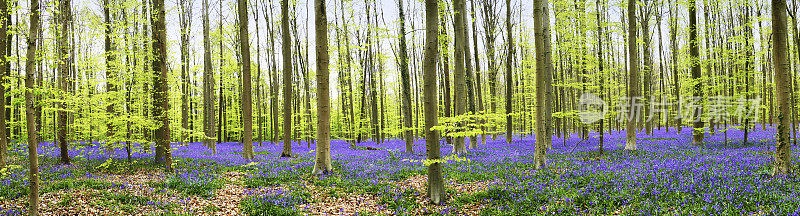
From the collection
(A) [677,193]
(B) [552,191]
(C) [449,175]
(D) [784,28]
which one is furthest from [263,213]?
(D) [784,28]

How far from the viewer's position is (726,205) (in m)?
5.84

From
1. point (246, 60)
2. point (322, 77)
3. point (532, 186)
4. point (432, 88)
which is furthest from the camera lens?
point (246, 60)

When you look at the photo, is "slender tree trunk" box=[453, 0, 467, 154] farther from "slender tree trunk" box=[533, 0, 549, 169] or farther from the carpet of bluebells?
the carpet of bluebells

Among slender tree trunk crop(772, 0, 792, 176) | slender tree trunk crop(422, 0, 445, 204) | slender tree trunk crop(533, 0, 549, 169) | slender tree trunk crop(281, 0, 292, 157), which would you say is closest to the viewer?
slender tree trunk crop(422, 0, 445, 204)

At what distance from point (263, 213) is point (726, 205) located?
8196 millimetres

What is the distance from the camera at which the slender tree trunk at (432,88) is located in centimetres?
703

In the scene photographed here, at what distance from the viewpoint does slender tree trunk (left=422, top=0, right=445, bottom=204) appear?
7.03 meters

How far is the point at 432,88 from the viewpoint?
7094 millimetres

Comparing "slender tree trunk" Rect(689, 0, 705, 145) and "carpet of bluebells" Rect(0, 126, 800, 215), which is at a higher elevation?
"slender tree trunk" Rect(689, 0, 705, 145)

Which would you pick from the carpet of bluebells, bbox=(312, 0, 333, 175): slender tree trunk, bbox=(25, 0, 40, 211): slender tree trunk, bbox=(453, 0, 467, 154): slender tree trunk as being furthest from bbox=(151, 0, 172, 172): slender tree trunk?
bbox=(453, 0, 467, 154): slender tree trunk

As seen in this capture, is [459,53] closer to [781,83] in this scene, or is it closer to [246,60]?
[246,60]

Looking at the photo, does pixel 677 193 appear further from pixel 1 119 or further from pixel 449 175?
pixel 1 119

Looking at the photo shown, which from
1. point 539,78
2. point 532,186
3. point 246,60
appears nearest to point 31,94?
point 246,60

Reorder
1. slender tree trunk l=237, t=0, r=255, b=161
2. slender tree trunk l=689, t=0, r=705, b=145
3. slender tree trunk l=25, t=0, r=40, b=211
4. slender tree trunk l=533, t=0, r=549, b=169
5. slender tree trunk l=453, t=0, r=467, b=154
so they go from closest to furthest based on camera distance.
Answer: slender tree trunk l=25, t=0, r=40, b=211
slender tree trunk l=533, t=0, r=549, b=169
slender tree trunk l=453, t=0, r=467, b=154
slender tree trunk l=237, t=0, r=255, b=161
slender tree trunk l=689, t=0, r=705, b=145
